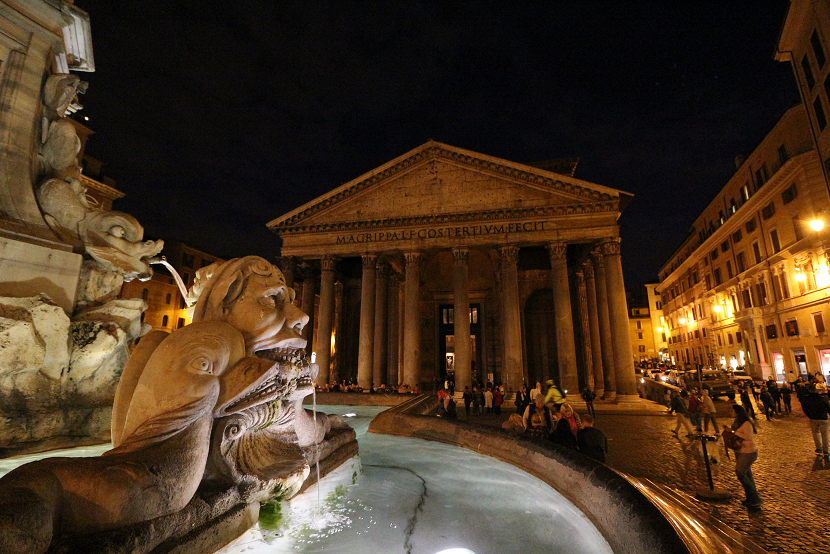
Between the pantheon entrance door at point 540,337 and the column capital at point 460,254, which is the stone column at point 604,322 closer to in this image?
the pantheon entrance door at point 540,337

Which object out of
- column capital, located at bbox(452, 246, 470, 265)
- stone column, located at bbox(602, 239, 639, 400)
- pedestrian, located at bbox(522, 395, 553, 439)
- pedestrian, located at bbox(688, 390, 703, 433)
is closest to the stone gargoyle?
pedestrian, located at bbox(522, 395, 553, 439)

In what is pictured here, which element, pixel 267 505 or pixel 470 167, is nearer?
pixel 267 505

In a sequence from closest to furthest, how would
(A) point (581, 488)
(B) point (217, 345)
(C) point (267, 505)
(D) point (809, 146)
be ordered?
(B) point (217, 345) → (C) point (267, 505) → (A) point (581, 488) → (D) point (809, 146)

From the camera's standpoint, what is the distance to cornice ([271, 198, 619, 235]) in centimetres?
1837

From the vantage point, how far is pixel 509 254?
18.7m

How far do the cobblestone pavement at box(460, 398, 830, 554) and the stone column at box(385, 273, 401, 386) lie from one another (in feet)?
40.8

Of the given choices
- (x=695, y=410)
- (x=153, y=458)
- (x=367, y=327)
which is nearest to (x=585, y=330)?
(x=367, y=327)

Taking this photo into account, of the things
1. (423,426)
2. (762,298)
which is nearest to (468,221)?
(423,426)

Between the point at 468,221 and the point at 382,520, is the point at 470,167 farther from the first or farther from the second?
the point at 382,520

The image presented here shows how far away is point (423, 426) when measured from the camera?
20.5 feet

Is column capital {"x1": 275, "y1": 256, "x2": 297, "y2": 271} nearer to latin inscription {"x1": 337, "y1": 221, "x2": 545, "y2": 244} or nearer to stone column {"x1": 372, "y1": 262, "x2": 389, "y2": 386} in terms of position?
latin inscription {"x1": 337, "y1": 221, "x2": 545, "y2": 244}

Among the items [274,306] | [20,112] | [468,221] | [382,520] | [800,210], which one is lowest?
[382,520]

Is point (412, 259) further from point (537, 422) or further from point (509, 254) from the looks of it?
point (537, 422)

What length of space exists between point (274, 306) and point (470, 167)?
18232 mm
